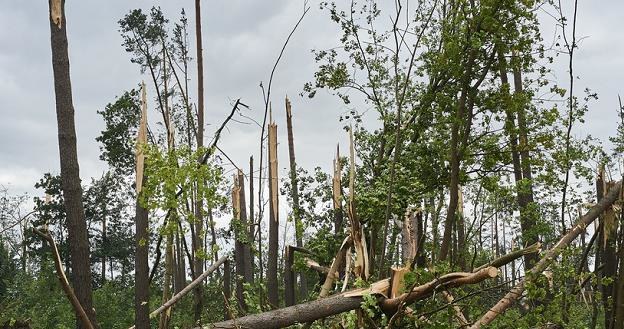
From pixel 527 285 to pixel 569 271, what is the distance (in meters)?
0.86

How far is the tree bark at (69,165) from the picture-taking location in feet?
25.6

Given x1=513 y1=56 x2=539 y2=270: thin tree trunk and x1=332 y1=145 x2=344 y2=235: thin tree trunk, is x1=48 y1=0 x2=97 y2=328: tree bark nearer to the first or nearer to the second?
x1=332 y1=145 x2=344 y2=235: thin tree trunk

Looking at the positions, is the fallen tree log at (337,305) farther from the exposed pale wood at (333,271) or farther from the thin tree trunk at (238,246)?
the thin tree trunk at (238,246)

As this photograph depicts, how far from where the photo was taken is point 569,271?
667 centimetres

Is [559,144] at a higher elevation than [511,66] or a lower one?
lower

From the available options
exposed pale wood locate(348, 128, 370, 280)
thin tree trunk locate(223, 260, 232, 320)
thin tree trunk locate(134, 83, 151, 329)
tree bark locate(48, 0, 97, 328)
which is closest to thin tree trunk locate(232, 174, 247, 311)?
thin tree trunk locate(223, 260, 232, 320)

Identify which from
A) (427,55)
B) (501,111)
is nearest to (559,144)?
(501,111)

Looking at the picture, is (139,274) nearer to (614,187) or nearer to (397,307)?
(397,307)

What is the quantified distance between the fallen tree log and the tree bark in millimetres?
2769

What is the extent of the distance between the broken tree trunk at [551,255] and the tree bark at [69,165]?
A: 4.40 metres

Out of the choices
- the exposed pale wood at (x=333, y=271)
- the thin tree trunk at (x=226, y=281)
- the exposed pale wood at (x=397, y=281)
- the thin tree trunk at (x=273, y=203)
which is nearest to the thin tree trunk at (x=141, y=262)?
the thin tree trunk at (x=226, y=281)

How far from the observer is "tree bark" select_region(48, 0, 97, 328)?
307 inches

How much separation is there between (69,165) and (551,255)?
5.39 meters

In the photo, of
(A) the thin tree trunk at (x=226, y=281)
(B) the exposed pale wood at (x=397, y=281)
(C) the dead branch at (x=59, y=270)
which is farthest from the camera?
(A) the thin tree trunk at (x=226, y=281)
